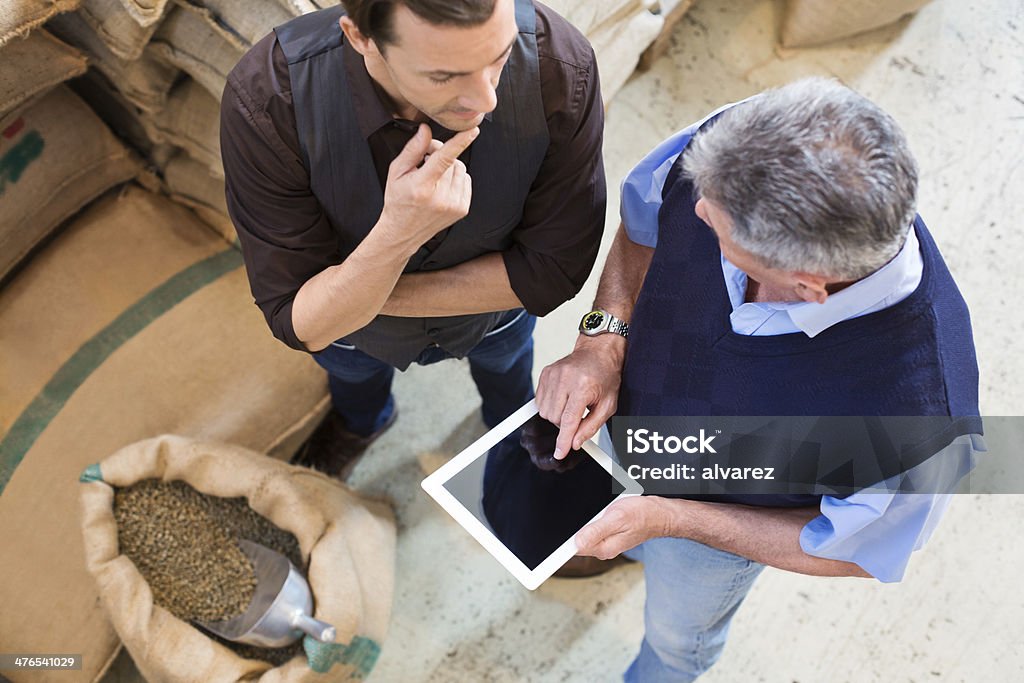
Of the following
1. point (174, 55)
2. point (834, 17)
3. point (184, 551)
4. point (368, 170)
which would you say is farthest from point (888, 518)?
point (834, 17)

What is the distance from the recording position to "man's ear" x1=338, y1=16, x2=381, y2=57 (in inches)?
47.0

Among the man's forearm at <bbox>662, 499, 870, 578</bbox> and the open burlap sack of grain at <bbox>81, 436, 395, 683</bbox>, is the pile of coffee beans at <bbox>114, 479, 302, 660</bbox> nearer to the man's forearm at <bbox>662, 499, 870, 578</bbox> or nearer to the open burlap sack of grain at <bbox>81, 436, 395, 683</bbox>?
the open burlap sack of grain at <bbox>81, 436, 395, 683</bbox>

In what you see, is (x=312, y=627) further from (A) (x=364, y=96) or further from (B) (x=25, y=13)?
(B) (x=25, y=13)

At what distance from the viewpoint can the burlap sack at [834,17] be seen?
2.94 m

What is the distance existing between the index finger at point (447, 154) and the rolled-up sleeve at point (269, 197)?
0.80ft

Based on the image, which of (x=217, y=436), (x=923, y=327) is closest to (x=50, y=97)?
(x=217, y=436)

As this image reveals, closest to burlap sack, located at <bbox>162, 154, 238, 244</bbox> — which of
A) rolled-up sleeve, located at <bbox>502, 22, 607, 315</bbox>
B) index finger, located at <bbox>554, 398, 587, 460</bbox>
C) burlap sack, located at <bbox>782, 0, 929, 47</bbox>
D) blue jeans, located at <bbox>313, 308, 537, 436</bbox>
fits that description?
blue jeans, located at <bbox>313, 308, 537, 436</bbox>

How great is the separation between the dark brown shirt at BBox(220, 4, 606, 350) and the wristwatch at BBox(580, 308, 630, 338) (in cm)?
13

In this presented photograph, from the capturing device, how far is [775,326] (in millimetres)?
1329

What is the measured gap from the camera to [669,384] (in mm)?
1512

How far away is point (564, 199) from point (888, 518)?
69 centimetres

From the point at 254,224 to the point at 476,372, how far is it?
0.94 m

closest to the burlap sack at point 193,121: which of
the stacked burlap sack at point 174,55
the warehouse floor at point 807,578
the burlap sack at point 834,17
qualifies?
the stacked burlap sack at point 174,55

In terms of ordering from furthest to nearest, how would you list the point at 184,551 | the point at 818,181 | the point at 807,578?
the point at 807,578, the point at 184,551, the point at 818,181
